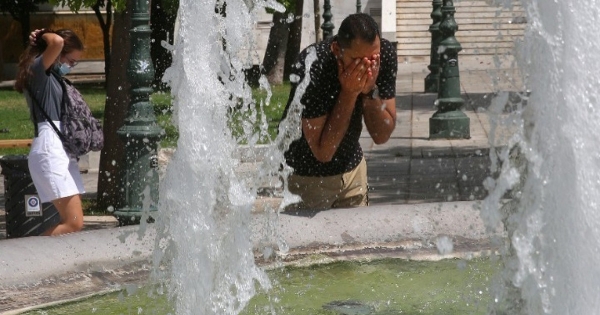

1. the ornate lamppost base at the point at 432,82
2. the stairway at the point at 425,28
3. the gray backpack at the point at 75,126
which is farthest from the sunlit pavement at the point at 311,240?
the stairway at the point at 425,28

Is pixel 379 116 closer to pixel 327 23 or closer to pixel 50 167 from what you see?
pixel 50 167

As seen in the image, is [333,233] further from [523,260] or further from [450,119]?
[450,119]

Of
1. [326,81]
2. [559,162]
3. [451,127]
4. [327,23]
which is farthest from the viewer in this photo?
[327,23]

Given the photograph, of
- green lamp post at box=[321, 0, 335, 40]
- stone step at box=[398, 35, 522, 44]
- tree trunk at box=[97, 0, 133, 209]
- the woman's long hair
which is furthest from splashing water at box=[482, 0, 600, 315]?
stone step at box=[398, 35, 522, 44]

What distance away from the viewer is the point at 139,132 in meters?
8.05

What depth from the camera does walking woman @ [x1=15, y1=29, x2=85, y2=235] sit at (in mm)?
6793

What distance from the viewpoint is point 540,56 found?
12.9 ft

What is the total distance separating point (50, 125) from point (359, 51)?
252 centimetres

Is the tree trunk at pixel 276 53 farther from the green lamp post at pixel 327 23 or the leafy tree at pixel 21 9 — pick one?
the leafy tree at pixel 21 9

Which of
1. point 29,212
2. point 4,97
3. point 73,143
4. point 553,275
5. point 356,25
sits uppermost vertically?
point 356,25

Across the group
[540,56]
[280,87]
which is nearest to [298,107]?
[540,56]

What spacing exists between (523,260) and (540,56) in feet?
2.11

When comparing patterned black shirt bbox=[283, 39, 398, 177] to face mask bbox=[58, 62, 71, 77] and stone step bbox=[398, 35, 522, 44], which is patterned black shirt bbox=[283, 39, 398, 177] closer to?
face mask bbox=[58, 62, 71, 77]

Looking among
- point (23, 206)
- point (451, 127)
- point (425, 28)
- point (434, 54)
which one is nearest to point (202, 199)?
point (23, 206)
